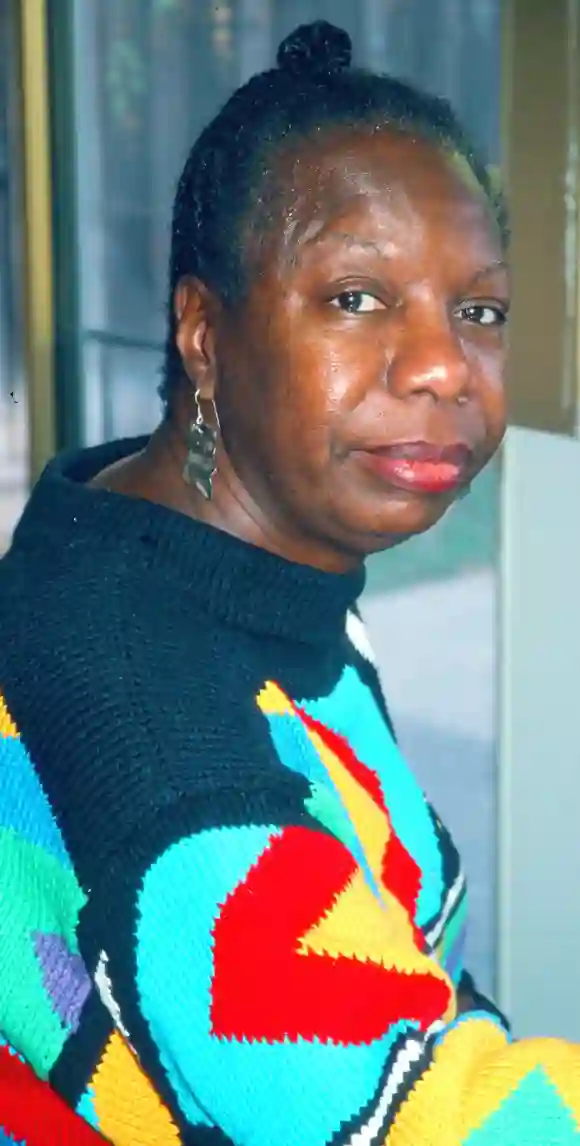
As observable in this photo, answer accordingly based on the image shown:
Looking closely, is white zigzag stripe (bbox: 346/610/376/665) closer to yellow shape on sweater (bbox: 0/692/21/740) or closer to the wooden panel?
yellow shape on sweater (bbox: 0/692/21/740)

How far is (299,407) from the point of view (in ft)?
2.60

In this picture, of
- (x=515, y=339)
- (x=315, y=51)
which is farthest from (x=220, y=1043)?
(x=515, y=339)

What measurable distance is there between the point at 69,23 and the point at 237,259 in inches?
57.3

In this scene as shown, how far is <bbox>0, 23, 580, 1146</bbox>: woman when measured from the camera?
2.01 feet

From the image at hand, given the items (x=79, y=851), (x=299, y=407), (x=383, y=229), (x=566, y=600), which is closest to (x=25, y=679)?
(x=79, y=851)

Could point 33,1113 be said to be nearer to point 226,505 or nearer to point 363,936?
point 363,936

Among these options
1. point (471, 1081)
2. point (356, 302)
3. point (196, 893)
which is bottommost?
point (471, 1081)

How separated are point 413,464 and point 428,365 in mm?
59

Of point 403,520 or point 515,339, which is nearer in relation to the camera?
point 403,520

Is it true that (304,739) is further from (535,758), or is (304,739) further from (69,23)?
(69,23)

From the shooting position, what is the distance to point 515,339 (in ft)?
5.06

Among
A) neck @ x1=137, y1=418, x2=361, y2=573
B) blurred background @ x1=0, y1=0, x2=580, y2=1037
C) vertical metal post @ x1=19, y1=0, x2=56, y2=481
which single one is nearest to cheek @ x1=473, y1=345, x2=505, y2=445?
neck @ x1=137, y1=418, x2=361, y2=573

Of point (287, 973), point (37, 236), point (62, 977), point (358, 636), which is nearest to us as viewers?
point (287, 973)

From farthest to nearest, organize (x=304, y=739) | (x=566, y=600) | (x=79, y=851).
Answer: (x=566, y=600)
(x=304, y=739)
(x=79, y=851)
